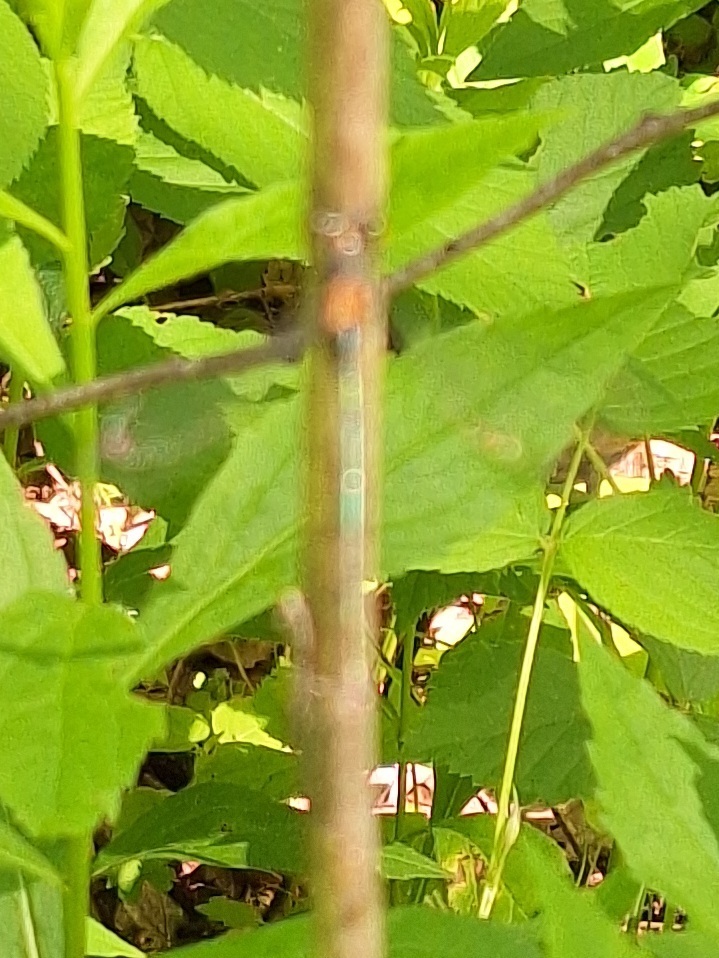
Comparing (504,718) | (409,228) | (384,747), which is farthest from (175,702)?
(409,228)

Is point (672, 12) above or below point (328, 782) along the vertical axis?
above

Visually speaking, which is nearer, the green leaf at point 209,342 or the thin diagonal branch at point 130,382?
the thin diagonal branch at point 130,382

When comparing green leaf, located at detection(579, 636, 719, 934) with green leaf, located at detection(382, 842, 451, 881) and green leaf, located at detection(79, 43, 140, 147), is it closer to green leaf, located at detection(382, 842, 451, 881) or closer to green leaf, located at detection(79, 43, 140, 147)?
green leaf, located at detection(382, 842, 451, 881)

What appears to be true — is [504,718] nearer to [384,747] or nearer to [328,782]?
[384,747]

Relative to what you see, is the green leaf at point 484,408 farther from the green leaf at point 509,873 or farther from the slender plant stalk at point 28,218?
the green leaf at point 509,873

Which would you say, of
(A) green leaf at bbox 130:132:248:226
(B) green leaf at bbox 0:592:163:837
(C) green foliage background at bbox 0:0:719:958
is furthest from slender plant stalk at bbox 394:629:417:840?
(B) green leaf at bbox 0:592:163:837

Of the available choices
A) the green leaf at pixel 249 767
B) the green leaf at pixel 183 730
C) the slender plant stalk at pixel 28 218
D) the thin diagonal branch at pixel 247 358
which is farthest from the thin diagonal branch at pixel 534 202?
the green leaf at pixel 183 730

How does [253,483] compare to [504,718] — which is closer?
[253,483]
